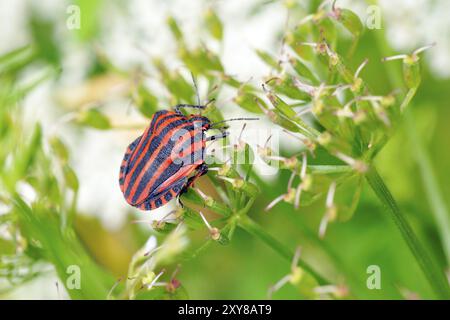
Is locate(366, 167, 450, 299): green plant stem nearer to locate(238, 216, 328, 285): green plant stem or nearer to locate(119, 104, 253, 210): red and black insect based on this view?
locate(238, 216, 328, 285): green plant stem

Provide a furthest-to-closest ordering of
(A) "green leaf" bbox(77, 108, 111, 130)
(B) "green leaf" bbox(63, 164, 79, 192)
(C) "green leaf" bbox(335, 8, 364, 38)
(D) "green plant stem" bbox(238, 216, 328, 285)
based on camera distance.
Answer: (A) "green leaf" bbox(77, 108, 111, 130) → (B) "green leaf" bbox(63, 164, 79, 192) → (C) "green leaf" bbox(335, 8, 364, 38) → (D) "green plant stem" bbox(238, 216, 328, 285)

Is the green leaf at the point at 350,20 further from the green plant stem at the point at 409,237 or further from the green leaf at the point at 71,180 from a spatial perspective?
the green leaf at the point at 71,180

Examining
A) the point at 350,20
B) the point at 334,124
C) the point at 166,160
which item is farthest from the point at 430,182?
the point at 166,160

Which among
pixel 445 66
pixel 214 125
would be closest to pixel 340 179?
pixel 214 125

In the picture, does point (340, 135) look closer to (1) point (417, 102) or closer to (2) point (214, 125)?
(2) point (214, 125)

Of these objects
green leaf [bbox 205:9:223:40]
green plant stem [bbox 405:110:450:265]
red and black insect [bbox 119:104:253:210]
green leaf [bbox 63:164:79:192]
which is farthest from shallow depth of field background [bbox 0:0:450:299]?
red and black insect [bbox 119:104:253:210]
